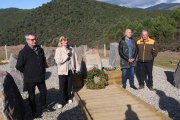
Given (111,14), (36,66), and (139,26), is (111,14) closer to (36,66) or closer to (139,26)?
(139,26)

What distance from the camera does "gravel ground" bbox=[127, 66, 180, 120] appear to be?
804cm

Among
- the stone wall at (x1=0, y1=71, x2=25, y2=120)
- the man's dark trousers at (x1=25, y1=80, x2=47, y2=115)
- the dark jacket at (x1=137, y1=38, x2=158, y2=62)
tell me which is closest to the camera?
the stone wall at (x1=0, y1=71, x2=25, y2=120)

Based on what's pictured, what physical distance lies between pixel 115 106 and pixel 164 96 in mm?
2193

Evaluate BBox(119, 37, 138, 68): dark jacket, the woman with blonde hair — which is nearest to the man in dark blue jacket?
BBox(119, 37, 138, 68): dark jacket

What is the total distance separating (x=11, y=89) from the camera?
7199 mm

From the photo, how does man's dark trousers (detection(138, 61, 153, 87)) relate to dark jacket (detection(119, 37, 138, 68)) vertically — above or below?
Result: below

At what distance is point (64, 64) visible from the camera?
864 centimetres

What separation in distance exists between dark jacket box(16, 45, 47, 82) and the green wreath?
10.7ft

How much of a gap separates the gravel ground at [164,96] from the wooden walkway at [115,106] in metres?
0.54

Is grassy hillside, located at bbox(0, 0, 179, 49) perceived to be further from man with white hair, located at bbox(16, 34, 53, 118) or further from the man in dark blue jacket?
man with white hair, located at bbox(16, 34, 53, 118)

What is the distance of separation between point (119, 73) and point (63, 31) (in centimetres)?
5371

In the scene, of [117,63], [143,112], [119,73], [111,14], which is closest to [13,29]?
[111,14]

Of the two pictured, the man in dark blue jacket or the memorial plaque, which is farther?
the memorial plaque

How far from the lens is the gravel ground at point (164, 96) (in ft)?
26.4
